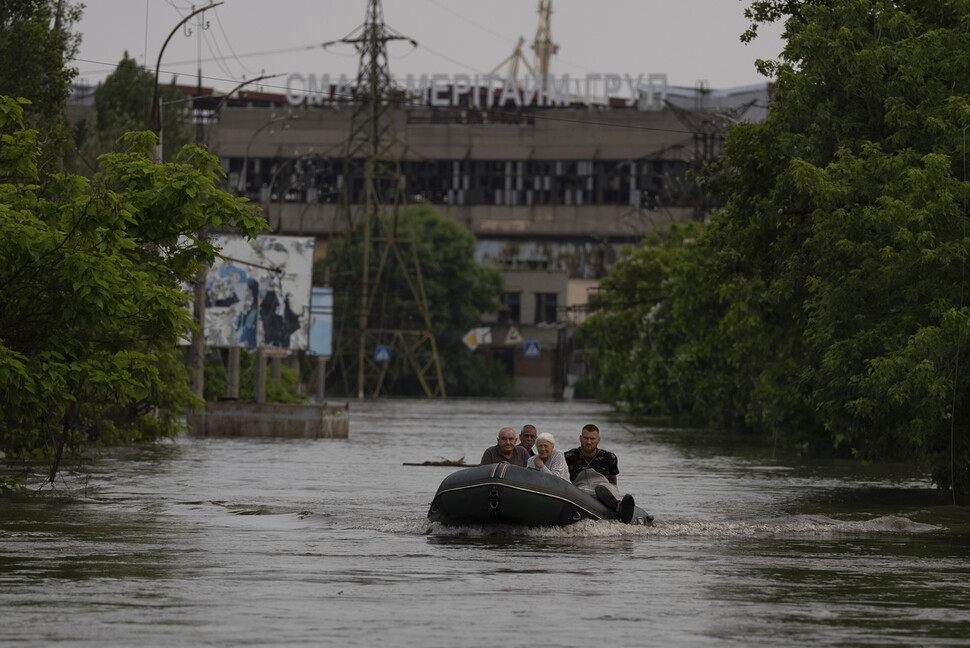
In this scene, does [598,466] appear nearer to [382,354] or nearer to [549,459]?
[549,459]

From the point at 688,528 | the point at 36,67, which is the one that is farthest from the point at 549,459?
the point at 36,67

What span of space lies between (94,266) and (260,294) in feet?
120

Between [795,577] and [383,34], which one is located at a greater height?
[383,34]

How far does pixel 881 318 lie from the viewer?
33688mm

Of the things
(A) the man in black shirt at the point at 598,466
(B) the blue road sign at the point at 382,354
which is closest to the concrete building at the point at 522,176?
(B) the blue road sign at the point at 382,354

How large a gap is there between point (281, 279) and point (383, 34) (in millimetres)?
52217

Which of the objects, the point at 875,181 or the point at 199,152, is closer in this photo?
the point at 199,152

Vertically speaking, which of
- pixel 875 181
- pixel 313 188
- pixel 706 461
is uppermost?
pixel 313 188

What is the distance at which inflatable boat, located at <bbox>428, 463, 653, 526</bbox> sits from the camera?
80.2 ft

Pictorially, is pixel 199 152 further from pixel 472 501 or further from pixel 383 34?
pixel 383 34

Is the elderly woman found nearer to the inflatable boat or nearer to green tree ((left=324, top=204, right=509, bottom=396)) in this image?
the inflatable boat

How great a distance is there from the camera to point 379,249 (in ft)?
419

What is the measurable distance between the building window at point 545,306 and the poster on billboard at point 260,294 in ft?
313

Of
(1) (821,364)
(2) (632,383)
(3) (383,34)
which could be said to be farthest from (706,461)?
(3) (383,34)
